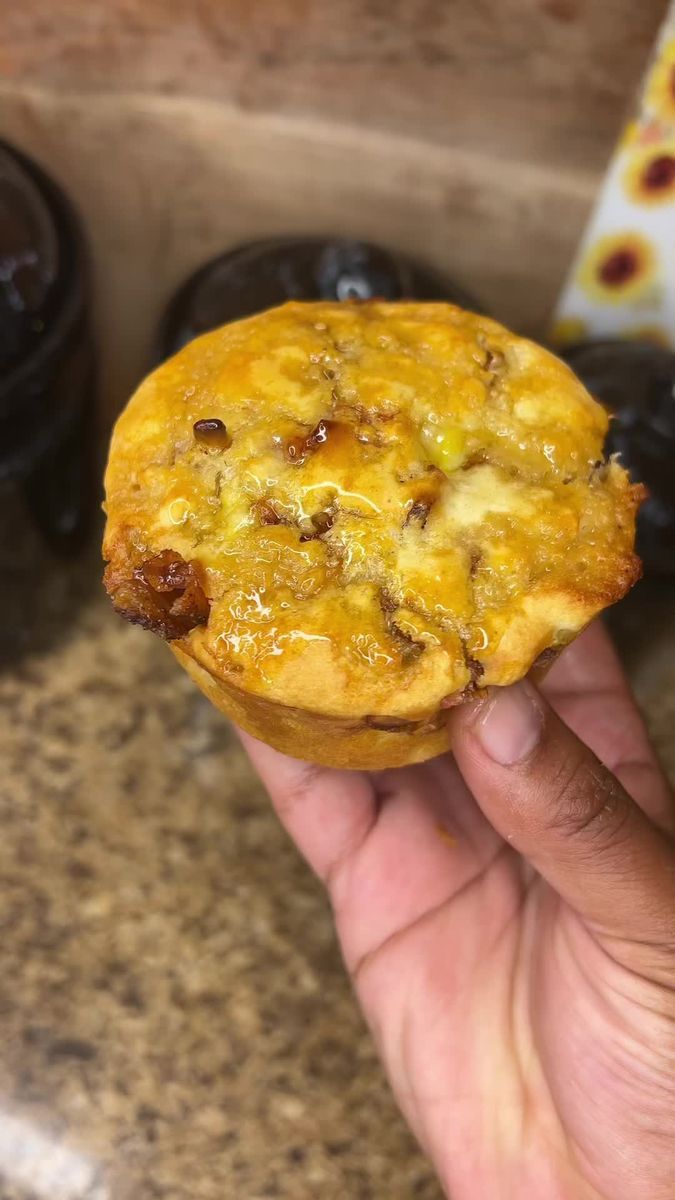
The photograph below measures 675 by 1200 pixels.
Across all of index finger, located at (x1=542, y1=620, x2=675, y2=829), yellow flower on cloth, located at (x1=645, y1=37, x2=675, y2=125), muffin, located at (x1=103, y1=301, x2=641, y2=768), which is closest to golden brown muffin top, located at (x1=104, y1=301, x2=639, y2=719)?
muffin, located at (x1=103, y1=301, x2=641, y2=768)

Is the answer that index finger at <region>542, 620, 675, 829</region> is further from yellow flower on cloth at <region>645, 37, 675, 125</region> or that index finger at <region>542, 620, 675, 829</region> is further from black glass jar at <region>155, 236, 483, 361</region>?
yellow flower on cloth at <region>645, 37, 675, 125</region>

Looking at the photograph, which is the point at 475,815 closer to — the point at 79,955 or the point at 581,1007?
the point at 581,1007

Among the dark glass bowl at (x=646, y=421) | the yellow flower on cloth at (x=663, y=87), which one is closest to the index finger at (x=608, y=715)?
the dark glass bowl at (x=646, y=421)

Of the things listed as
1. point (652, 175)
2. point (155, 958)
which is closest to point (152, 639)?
point (155, 958)

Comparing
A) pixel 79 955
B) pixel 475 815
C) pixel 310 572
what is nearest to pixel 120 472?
pixel 310 572

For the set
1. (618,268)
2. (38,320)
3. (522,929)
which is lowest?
(522,929)

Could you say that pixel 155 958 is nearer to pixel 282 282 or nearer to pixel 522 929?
pixel 522 929
